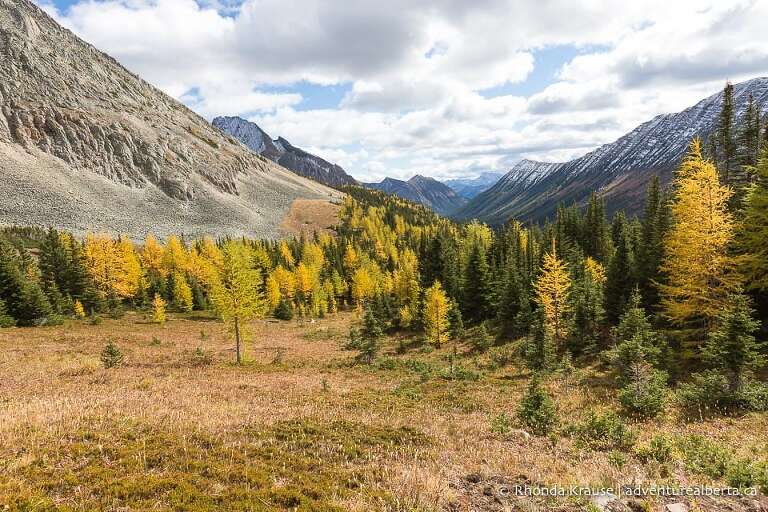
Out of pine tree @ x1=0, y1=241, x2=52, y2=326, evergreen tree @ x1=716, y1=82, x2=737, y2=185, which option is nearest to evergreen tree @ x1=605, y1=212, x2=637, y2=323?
evergreen tree @ x1=716, y1=82, x2=737, y2=185

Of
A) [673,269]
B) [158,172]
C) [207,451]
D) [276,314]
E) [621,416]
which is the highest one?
[158,172]

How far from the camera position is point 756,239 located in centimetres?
2302

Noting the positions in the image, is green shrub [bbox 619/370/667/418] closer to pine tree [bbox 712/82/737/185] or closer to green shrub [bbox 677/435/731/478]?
green shrub [bbox 677/435/731/478]

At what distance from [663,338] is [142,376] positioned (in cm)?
3346

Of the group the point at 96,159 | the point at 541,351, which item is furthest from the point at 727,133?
the point at 96,159

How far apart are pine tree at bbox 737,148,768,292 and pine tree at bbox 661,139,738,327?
0.98m

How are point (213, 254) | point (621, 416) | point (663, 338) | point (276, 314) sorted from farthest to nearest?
1. point (213, 254)
2. point (276, 314)
3. point (663, 338)
4. point (621, 416)

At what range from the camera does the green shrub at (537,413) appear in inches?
561

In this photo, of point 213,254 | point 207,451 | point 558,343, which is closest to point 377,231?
point 213,254

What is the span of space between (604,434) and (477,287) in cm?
4042

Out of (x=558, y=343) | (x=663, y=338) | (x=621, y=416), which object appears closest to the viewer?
(x=621, y=416)

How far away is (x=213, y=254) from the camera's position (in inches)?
3196

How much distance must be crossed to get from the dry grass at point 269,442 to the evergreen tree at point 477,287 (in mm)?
27447

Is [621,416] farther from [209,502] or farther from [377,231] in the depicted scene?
[377,231]
